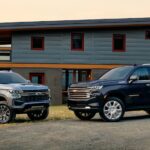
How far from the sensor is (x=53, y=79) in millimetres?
37719

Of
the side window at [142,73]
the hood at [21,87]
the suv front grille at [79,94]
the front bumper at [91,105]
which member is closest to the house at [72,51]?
the side window at [142,73]

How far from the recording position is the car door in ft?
56.9

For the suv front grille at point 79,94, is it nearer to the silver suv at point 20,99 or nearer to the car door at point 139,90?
the silver suv at point 20,99

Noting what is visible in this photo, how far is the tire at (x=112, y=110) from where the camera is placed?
16625mm

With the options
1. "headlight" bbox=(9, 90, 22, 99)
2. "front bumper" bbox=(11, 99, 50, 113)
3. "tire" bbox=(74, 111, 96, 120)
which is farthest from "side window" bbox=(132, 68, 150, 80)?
"headlight" bbox=(9, 90, 22, 99)

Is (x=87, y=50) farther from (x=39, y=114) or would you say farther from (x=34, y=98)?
(x=34, y=98)

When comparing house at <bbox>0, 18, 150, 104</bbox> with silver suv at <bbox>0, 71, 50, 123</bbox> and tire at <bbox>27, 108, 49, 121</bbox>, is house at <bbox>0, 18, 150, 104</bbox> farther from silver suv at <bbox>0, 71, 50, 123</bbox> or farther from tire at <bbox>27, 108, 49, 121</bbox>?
silver suv at <bbox>0, 71, 50, 123</bbox>

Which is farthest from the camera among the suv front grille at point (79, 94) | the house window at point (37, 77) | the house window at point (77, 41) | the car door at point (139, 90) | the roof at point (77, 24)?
the house window at point (37, 77)

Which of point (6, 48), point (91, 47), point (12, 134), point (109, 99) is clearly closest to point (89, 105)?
point (109, 99)

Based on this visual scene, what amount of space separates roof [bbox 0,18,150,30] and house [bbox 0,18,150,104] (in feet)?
3.51

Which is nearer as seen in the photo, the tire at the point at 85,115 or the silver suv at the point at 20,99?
the silver suv at the point at 20,99

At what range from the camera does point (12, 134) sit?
12953 millimetres

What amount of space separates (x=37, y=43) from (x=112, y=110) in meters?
21.8

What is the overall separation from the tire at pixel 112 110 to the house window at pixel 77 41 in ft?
68.7
